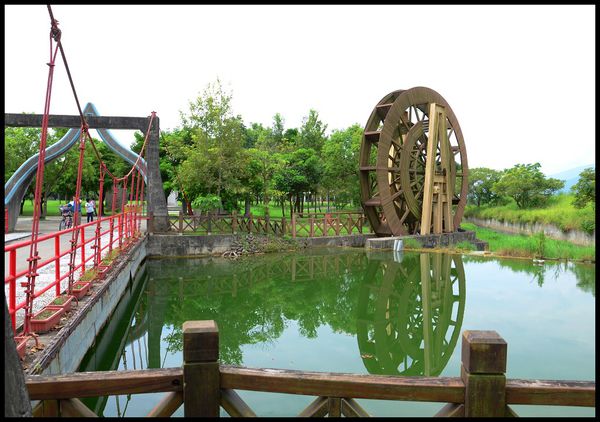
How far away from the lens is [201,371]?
204 centimetres

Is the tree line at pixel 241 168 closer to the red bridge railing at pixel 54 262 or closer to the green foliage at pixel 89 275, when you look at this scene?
the red bridge railing at pixel 54 262

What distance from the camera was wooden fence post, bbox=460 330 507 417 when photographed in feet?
6.47

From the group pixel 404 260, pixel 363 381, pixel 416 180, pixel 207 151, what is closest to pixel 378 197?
pixel 416 180

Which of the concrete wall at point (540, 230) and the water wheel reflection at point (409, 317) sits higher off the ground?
the concrete wall at point (540, 230)

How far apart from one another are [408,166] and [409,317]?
34.8 feet

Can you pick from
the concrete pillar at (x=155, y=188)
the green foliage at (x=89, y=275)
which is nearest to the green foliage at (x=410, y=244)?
the concrete pillar at (x=155, y=188)

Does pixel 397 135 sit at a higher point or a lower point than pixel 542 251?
higher

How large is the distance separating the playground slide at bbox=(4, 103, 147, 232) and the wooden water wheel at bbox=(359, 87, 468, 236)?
331 inches

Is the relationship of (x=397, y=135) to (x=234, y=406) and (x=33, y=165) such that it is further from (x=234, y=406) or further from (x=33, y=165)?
(x=234, y=406)

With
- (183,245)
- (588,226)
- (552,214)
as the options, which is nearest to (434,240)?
(588,226)

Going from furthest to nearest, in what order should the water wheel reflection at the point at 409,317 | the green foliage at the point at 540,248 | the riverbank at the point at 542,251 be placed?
the green foliage at the point at 540,248, the riverbank at the point at 542,251, the water wheel reflection at the point at 409,317

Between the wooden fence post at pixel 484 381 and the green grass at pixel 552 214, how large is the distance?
19.1 m

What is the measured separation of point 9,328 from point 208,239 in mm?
13116

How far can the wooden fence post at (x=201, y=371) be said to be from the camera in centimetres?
201
